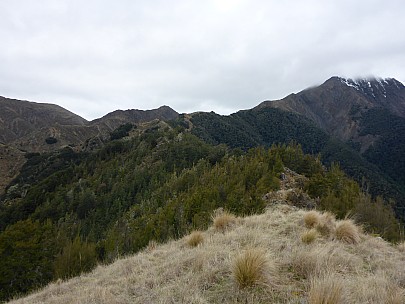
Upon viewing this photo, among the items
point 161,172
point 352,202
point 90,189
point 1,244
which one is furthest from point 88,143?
point 352,202

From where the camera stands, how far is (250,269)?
4.56m

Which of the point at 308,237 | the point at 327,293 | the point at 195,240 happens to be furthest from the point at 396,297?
the point at 195,240

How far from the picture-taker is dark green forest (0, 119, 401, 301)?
31.0 m

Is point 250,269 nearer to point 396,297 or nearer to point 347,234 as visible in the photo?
point 396,297

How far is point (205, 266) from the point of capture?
5594 mm

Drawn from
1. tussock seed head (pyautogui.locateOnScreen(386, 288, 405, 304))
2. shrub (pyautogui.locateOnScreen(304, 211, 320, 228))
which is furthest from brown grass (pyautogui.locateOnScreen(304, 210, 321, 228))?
tussock seed head (pyautogui.locateOnScreen(386, 288, 405, 304))

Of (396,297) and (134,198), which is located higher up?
(396,297)

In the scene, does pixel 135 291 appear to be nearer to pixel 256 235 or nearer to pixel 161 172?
pixel 256 235

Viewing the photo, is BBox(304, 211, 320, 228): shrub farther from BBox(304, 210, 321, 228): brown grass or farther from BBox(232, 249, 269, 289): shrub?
BBox(232, 249, 269, 289): shrub

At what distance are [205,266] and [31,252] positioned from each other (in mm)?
33480

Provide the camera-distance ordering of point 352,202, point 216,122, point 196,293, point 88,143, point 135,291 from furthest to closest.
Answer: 1. point 216,122
2. point 88,143
3. point 352,202
4. point 135,291
5. point 196,293

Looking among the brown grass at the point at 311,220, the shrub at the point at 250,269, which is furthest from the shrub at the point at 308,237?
the shrub at the point at 250,269

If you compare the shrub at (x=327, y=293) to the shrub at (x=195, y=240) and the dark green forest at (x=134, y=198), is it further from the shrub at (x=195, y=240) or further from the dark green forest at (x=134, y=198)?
the dark green forest at (x=134, y=198)

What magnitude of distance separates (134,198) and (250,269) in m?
71.3
